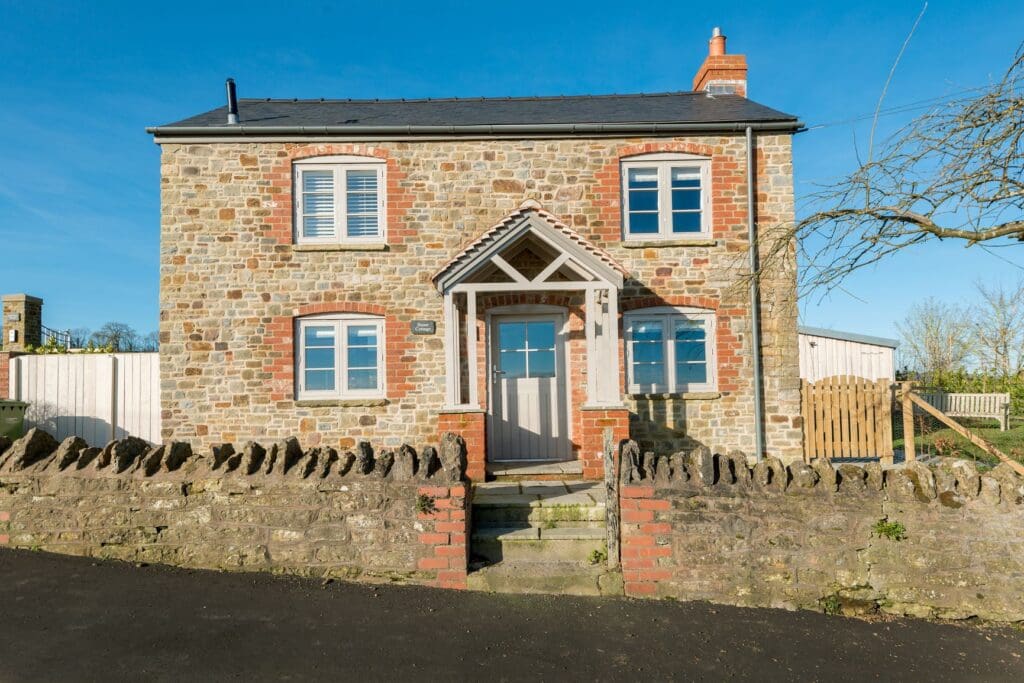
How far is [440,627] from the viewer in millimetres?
4387

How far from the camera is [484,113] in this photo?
10.8 m

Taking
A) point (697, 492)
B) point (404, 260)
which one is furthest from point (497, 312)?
point (697, 492)

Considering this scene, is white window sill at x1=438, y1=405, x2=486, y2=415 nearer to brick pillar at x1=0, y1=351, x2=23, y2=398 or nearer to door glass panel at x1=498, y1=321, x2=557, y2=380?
door glass panel at x1=498, y1=321, x2=557, y2=380

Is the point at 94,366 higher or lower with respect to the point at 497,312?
lower

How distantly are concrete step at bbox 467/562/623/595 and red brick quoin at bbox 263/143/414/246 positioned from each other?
19.2 ft

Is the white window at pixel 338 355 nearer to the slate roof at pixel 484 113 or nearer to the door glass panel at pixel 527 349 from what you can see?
the door glass panel at pixel 527 349

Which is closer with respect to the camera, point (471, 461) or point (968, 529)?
point (968, 529)

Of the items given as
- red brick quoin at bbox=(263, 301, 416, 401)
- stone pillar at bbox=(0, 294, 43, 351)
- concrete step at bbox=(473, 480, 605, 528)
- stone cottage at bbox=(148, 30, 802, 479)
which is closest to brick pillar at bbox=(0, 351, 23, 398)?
stone pillar at bbox=(0, 294, 43, 351)

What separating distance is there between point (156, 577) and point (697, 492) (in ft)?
14.5

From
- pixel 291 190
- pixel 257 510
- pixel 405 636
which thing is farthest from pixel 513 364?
pixel 405 636

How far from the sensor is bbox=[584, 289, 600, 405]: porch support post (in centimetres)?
820

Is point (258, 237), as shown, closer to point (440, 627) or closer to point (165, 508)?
point (165, 508)

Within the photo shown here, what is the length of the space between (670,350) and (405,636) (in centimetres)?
656

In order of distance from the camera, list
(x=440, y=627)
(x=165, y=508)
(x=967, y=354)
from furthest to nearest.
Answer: (x=967, y=354), (x=165, y=508), (x=440, y=627)
